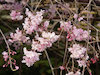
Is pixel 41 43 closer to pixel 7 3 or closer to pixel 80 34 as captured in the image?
pixel 80 34

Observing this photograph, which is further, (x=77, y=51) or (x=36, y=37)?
(x=77, y=51)

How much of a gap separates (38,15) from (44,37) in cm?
31

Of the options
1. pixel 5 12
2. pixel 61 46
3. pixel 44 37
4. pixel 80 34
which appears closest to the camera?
pixel 44 37

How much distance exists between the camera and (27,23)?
211 centimetres

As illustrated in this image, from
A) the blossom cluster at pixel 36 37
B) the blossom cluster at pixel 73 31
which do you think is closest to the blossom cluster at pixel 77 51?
the blossom cluster at pixel 73 31

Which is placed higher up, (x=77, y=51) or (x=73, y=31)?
(x=73, y=31)

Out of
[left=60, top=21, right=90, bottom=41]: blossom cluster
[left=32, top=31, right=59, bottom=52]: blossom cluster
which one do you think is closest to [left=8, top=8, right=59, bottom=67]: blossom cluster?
[left=32, top=31, right=59, bottom=52]: blossom cluster

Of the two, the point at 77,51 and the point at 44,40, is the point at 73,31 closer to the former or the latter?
the point at 77,51

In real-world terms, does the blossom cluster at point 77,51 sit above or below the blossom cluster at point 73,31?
below

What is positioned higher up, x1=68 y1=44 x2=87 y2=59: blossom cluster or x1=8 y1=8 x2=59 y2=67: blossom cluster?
x1=8 y1=8 x2=59 y2=67: blossom cluster

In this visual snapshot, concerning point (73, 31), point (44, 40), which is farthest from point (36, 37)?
point (73, 31)

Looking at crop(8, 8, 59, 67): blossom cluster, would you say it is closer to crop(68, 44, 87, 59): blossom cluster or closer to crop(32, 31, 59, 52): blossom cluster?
crop(32, 31, 59, 52): blossom cluster

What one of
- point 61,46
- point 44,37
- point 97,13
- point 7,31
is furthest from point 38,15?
point 97,13

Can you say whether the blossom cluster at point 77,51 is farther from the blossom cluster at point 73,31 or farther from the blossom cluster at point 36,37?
the blossom cluster at point 36,37
